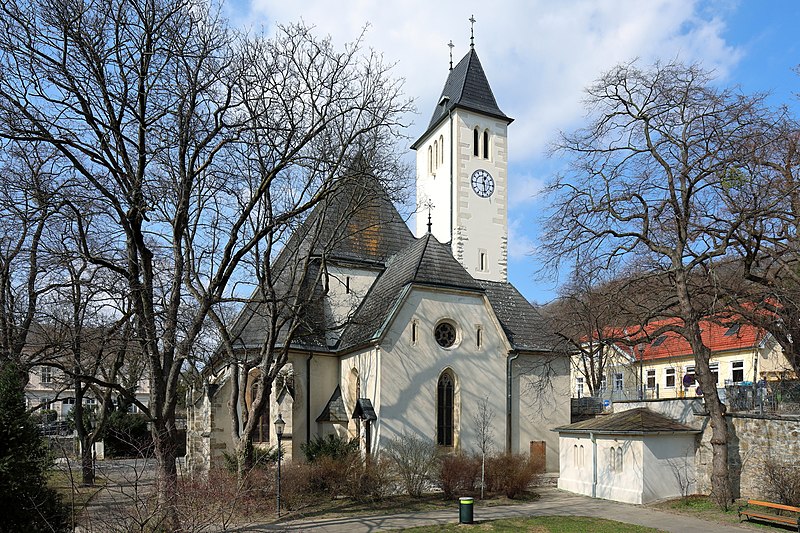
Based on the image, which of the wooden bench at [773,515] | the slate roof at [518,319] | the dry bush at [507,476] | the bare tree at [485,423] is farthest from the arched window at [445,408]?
the wooden bench at [773,515]

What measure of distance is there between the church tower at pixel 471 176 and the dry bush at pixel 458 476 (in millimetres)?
13043

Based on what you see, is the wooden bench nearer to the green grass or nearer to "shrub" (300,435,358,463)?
the green grass

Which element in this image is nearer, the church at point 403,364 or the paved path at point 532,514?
the paved path at point 532,514

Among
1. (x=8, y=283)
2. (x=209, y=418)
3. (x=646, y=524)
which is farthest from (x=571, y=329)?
(x=8, y=283)

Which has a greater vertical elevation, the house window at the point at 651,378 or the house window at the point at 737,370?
the house window at the point at 737,370

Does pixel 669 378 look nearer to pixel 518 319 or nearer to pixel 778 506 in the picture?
pixel 518 319

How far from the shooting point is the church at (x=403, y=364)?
23.3 meters

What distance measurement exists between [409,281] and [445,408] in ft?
17.0

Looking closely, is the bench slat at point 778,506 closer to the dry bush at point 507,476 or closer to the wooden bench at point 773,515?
the wooden bench at point 773,515

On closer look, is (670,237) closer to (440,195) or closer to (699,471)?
(699,471)

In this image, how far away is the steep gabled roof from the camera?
24156 millimetres

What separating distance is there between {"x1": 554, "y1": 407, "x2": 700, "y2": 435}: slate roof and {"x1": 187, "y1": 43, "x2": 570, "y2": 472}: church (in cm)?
291

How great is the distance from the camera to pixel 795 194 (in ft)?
56.8

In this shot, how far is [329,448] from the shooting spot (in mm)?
21812
